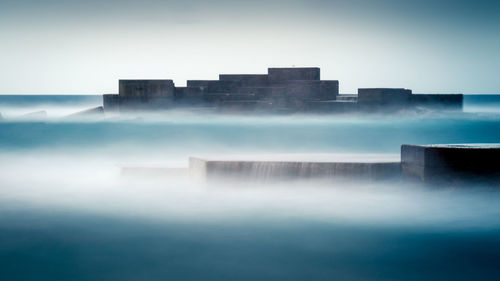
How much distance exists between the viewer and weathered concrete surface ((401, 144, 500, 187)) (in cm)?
772

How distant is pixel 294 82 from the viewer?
27828 mm

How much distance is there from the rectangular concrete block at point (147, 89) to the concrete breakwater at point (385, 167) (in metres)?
20.5

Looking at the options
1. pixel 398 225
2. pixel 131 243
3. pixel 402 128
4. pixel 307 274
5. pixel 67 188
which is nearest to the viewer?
pixel 307 274

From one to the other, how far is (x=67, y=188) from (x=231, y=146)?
13305 mm

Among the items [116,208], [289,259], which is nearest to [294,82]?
[116,208]

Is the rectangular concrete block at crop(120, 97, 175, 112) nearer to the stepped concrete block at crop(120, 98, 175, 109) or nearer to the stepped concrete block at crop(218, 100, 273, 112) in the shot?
the stepped concrete block at crop(120, 98, 175, 109)

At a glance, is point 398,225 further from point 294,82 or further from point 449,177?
point 294,82

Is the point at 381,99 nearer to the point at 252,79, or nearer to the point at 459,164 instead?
the point at 252,79

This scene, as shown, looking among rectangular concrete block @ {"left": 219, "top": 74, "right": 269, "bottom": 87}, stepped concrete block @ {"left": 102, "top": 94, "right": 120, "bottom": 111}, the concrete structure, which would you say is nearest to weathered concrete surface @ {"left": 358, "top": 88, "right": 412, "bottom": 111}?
the concrete structure

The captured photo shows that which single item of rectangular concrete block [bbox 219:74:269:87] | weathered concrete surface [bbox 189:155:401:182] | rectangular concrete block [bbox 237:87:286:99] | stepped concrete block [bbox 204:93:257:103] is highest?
rectangular concrete block [bbox 219:74:269:87]

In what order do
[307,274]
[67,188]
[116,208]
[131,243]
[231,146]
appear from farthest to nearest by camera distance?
[231,146] → [67,188] → [116,208] → [131,243] → [307,274]

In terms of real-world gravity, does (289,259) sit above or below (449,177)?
below

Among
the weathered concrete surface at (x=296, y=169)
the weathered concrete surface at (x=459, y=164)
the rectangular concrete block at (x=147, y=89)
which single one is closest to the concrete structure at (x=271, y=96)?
the rectangular concrete block at (x=147, y=89)

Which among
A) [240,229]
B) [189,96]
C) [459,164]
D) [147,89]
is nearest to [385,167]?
[459,164]
